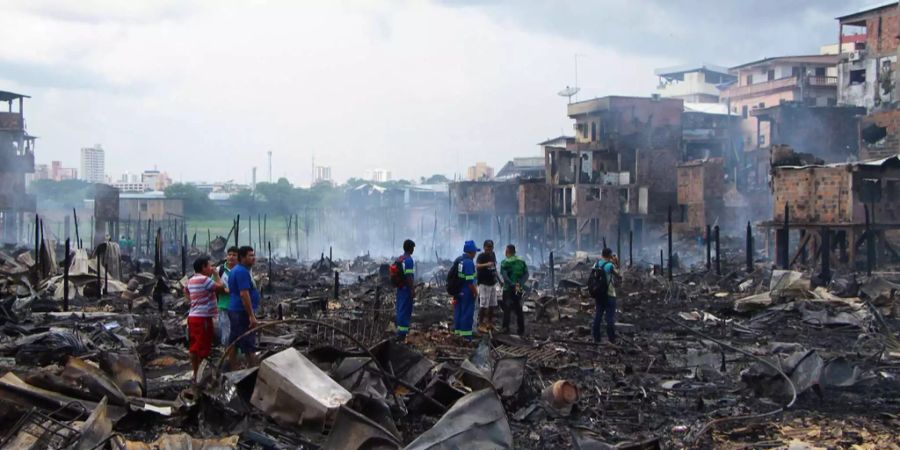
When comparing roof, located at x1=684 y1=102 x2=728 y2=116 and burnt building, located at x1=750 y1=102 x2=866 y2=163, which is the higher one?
roof, located at x1=684 y1=102 x2=728 y2=116

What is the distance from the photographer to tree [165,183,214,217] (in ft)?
251

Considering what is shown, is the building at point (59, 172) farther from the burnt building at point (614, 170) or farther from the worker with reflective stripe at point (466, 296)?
the worker with reflective stripe at point (466, 296)

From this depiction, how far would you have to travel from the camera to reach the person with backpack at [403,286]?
12.7 metres

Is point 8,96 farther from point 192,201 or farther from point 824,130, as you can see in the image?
point 824,130

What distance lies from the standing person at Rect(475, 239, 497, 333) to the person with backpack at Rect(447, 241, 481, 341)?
1042mm

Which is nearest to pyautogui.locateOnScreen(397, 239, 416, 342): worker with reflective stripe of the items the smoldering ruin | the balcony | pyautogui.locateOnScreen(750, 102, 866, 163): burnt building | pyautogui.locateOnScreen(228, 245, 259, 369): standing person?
the smoldering ruin

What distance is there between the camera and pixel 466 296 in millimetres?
13289

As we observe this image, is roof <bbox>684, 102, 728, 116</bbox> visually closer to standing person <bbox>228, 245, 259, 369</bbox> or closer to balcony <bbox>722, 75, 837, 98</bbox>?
balcony <bbox>722, 75, 837, 98</bbox>

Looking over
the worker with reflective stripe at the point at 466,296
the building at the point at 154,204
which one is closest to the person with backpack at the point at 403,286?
the worker with reflective stripe at the point at 466,296

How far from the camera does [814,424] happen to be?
845cm

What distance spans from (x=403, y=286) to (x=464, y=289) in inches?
40.7

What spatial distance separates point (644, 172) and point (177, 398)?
46911 mm

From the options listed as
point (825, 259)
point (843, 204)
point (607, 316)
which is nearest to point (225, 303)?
point (607, 316)

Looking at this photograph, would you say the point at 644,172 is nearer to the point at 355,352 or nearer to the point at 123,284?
the point at 123,284
